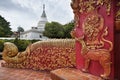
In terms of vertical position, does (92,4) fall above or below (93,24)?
above

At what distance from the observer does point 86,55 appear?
10.0 ft

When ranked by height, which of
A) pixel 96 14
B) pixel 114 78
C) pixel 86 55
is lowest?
pixel 114 78

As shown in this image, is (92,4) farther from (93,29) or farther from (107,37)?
(107,37)

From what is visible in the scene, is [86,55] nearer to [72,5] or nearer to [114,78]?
[114,78]

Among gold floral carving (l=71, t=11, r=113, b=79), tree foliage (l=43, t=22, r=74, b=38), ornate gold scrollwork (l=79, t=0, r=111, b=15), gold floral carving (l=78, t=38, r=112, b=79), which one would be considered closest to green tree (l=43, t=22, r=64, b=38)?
tree foliage (l=43, t=22, r=74, b=38)

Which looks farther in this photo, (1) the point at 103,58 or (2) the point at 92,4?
(2) the point at 92,4

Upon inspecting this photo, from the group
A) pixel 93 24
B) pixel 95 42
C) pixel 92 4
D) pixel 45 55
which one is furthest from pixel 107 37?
pixel 45 55

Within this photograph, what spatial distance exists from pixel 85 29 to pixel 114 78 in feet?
3.16

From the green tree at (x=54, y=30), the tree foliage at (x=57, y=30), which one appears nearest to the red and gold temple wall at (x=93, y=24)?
the tree foliage at (x=57, y=30)

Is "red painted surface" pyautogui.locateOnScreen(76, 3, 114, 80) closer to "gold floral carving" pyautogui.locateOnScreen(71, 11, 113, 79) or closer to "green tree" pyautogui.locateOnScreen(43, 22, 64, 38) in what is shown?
"gold floral carving" pyautogui.locateOnScreen(71, 11, 113, 79)

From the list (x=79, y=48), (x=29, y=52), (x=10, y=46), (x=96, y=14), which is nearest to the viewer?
(x=96, y=14)

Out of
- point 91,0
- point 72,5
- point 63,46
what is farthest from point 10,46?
point 91,0

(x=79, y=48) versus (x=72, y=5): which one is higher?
(x=72, y=5)

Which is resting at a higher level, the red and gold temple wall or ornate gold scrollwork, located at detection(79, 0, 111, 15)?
ornate gold scrollwork, located at detection(79, 0, 111, 15)
